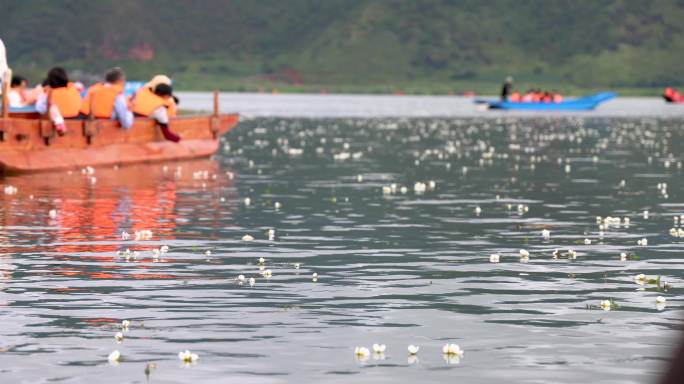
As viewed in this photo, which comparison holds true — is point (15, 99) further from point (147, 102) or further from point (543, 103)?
point (543, 103)

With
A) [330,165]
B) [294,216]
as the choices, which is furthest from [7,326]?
[330,165]

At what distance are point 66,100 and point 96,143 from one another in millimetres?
1408

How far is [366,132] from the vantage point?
2921 inches

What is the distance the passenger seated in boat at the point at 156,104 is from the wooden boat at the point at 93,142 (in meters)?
0.24

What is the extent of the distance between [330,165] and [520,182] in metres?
8.16

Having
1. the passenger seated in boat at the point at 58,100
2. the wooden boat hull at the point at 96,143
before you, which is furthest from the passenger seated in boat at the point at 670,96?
the passenger seated in boat at the point at 58,100

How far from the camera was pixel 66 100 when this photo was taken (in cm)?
3759

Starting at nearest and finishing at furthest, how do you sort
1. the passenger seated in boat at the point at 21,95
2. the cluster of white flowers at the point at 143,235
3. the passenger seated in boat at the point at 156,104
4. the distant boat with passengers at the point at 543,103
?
the cluster of white flowers at the point at 143,235 → the passenger seated in boat at the point at 21,95 → the passenger seated in boat at the point at 156,104 → the distant boat with passengers at the point at 543,103

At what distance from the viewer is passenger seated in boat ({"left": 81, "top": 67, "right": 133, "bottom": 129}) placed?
3884 cm

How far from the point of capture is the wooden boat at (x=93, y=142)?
3497 centimetres

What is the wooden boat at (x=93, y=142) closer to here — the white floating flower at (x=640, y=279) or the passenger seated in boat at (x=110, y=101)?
the passenger seated in boat at (x=110, y=101)

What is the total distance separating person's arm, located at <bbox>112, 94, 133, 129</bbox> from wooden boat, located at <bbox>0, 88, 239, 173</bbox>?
0.19 meters

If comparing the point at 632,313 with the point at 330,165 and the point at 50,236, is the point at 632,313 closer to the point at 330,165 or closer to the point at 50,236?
the point at 50,236

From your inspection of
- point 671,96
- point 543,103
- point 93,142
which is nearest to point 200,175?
point 93,142
